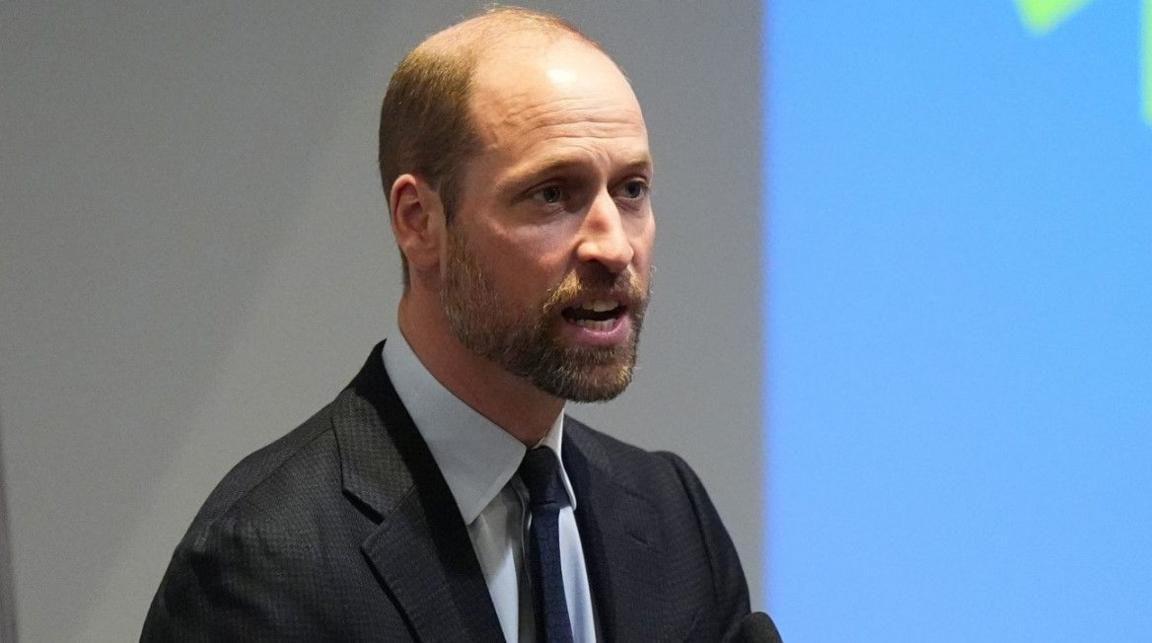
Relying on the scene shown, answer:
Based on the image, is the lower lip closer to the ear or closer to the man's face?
the man's face

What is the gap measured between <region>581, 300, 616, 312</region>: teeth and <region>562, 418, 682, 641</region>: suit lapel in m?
0.22

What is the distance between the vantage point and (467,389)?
3.76 feet

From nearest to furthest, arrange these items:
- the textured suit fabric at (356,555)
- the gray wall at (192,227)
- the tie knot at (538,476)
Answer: the textured suit fabric at (356,555), the tie knot at (538,476), the gray wall at (192,227)

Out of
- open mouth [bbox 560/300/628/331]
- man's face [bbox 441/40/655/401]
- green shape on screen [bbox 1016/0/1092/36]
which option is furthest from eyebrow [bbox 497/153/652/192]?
green shape on screen [bbox 1016/0/1092/36]

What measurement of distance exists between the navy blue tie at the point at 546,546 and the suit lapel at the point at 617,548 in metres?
0.07

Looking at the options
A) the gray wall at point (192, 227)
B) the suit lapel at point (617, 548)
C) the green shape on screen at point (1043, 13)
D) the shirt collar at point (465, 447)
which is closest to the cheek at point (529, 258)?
the shirt collar at point (465, 447)

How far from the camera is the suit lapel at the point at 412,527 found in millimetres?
1077

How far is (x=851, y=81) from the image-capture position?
1847 mm

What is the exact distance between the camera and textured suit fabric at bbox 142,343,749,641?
1.04m

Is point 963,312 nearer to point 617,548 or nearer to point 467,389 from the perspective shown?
point 617,548

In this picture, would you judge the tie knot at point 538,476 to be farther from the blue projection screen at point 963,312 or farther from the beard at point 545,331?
the blue projection screen at point 963,312

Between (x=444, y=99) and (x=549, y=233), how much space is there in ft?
→ 0.46

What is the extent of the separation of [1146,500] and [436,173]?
1166 millimetres

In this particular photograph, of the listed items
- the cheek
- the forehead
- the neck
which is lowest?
the neck
